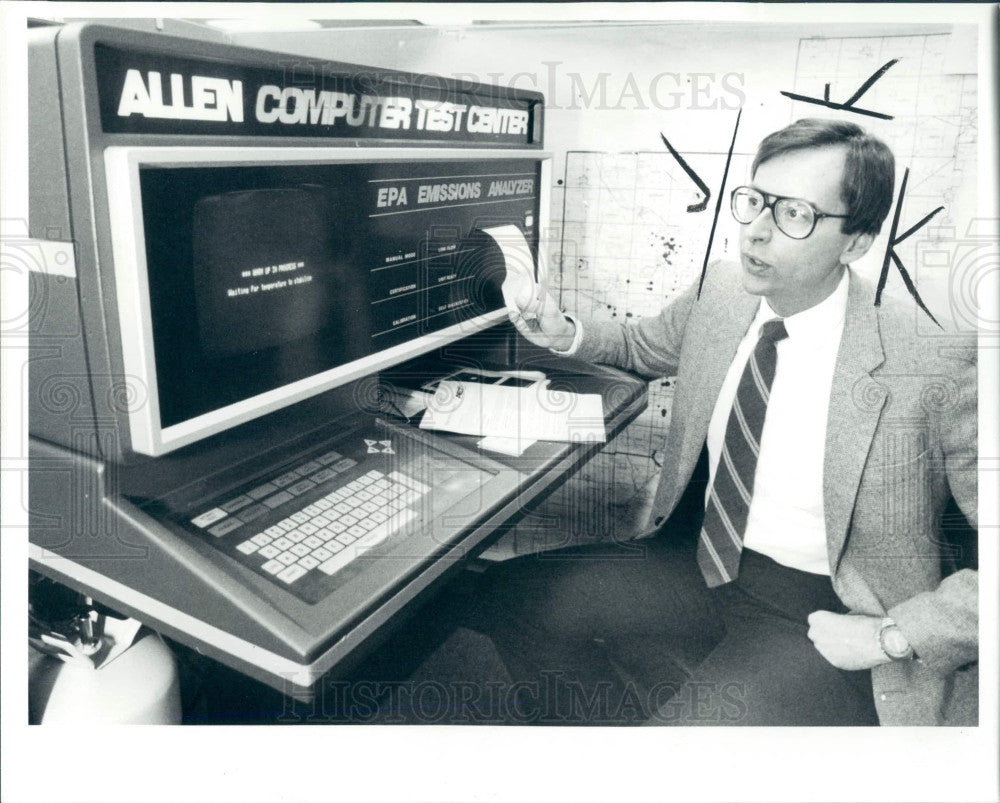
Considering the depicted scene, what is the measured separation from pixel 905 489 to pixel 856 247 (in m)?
0.36

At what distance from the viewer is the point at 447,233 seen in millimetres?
1315

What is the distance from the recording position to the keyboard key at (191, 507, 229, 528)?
91cm

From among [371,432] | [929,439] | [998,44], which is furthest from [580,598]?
[998,44]

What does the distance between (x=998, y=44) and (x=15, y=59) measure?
135 centimetres

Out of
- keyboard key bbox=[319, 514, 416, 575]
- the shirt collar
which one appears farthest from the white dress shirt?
keyboard key bbox=[319, 514, 416, 575]

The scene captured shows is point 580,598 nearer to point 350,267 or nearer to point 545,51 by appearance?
point 350,267

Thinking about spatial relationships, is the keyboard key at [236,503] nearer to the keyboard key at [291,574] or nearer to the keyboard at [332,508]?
the keyboard at [332,508]

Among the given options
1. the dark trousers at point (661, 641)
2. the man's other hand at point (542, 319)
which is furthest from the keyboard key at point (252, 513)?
the man's other hand at point (542, 319)

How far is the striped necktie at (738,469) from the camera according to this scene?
1158 mm

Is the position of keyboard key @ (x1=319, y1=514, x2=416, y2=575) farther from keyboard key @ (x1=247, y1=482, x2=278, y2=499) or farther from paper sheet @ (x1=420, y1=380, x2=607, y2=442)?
paper sheet @ (x1=420, y1=380, x2=607, y2=442)

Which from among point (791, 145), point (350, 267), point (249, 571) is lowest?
point (249, 571)

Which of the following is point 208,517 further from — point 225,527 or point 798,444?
point 798,444

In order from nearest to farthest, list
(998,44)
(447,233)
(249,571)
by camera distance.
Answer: (249,571)
(998,44)
(447,233)

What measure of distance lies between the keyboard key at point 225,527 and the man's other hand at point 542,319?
0.68m
